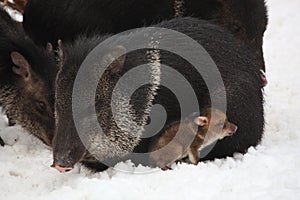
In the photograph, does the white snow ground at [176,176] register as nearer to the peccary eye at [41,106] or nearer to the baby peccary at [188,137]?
the baby peccary at [188,137]

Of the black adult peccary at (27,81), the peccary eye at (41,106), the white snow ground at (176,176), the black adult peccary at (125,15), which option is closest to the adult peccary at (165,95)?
the white snow ground at (176,176)

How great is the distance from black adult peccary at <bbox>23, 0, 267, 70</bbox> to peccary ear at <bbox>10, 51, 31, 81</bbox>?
0.67 metres

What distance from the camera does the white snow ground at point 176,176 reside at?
4.80m

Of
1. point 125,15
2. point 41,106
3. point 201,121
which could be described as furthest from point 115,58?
point 125,15

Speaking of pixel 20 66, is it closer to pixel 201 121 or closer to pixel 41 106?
pixel 41 106

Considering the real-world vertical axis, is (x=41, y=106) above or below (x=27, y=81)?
below

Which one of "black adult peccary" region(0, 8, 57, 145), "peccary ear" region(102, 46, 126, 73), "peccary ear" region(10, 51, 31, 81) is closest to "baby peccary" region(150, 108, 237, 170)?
"peccary ear" region(102, 46, 126, 73)

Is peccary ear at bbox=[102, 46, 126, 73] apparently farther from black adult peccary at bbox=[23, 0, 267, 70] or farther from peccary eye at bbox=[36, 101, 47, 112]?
black adult peccary at bbox=[23, 0, 267, 70]

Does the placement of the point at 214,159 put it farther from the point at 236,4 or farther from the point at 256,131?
the point at 236,4

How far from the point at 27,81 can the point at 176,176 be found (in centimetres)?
178

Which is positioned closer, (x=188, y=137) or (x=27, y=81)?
(x=188, y=137)

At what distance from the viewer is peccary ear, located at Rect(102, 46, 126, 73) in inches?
210

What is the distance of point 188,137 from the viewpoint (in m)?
5.70

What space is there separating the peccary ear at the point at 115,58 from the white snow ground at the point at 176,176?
0.84 m
